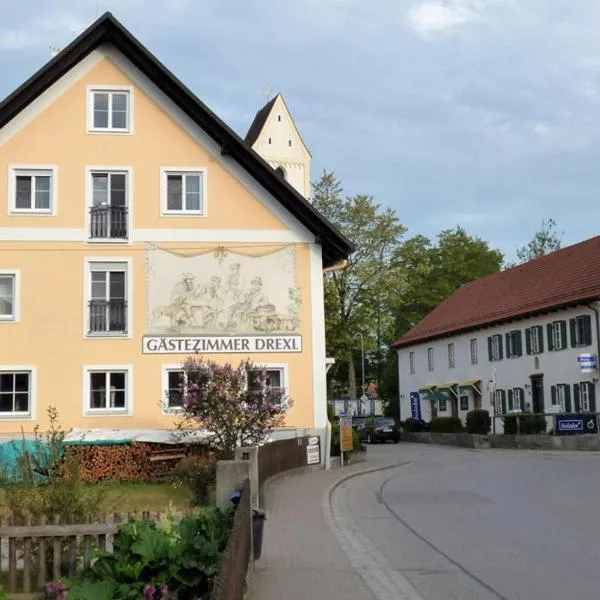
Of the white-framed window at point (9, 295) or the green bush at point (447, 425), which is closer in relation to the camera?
the white-framed window at point (9, 295)

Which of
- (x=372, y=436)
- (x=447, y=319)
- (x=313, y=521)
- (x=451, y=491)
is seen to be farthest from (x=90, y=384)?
(x=447, y=319)

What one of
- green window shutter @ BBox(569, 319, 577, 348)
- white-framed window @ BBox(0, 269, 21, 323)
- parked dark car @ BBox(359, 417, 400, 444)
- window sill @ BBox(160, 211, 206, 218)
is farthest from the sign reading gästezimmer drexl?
parked dark car @ BBox(359, 417, 400, 444)

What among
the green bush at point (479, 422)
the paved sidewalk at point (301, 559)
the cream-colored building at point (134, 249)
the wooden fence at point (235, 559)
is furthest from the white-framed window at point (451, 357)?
the wooden fence at point (235, 559)

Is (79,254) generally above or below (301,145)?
below

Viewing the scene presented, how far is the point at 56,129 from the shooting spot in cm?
2769

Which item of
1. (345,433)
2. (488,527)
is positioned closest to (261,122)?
(345,433)

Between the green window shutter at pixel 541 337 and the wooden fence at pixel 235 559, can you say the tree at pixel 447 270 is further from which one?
the wooden fence at pixel 235 559

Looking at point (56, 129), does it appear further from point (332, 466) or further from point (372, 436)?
point (372, 436)

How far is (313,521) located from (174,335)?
42.1 ft

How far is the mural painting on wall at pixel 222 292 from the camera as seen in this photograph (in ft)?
90.1

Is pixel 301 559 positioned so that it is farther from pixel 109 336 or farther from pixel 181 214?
pixel 181 214

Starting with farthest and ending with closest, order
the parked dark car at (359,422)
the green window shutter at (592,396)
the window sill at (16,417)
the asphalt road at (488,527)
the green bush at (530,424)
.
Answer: the parked dark car at (359,422) < the green window shutter at (592,396) < the green bush at (530,424) < the window sill at (16,417) < the asphalt road at (488,527)

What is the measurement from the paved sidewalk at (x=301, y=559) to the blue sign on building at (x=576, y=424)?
63.4ft

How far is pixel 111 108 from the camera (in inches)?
1111
